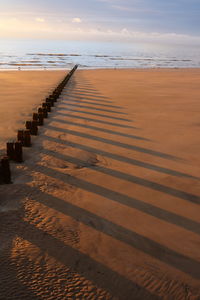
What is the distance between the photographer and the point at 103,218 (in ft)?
12.4

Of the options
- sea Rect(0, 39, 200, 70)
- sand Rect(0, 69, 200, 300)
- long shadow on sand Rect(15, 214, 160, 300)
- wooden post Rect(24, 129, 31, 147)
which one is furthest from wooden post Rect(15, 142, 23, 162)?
sea Rect(0, 39, 200, 70)

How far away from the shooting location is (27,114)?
380 inches

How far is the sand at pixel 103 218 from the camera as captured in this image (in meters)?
2.77

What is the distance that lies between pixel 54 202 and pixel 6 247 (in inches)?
42.7

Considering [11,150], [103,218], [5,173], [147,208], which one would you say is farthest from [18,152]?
[147,208]

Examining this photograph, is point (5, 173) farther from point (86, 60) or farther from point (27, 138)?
point (86, 60)

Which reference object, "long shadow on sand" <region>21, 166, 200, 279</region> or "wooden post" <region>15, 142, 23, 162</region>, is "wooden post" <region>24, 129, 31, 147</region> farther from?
"long shadow on sand" <region>21, 166, 200, 279</region>

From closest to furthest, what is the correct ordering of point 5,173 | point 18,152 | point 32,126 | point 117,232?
point 117,232
point 5,173
point 18,152
point 32,126

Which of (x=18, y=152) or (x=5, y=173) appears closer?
(x=5, y=173)

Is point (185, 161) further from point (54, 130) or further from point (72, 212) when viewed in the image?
point (54, 130)

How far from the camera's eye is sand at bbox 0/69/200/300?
2.77m

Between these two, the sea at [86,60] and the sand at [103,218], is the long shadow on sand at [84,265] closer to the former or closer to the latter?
the sand at [103,218]

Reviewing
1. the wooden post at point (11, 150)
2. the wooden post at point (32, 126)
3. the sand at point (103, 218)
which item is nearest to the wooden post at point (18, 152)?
the wooden post at point (11, 150)

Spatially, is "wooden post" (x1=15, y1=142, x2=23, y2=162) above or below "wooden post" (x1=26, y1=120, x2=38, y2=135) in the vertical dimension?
below
